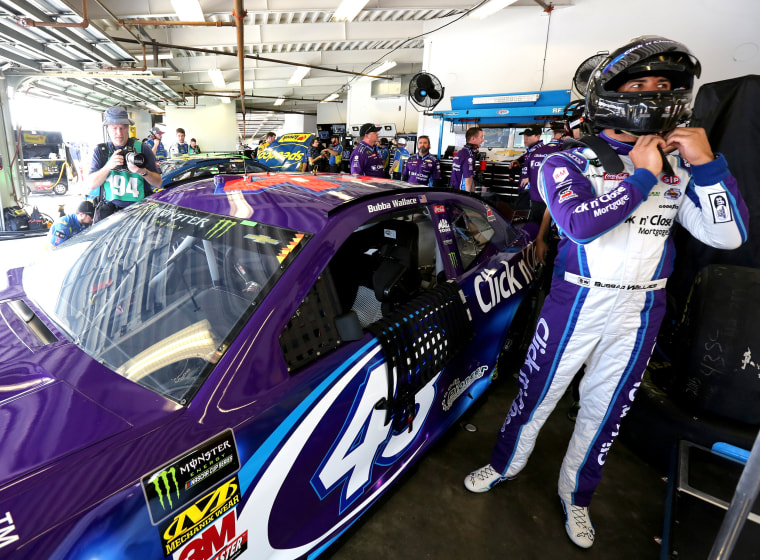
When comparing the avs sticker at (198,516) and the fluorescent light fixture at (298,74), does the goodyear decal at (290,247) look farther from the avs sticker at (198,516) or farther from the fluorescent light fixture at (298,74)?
the fluorescent light fixture at (298,74)

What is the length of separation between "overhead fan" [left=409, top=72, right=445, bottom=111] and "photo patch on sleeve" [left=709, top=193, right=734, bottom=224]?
20.8ft

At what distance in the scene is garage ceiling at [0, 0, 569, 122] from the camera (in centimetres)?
595

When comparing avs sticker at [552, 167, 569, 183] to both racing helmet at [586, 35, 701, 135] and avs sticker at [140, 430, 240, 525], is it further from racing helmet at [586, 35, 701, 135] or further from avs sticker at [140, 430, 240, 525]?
avs sticker at [140, 430, 240, 525]

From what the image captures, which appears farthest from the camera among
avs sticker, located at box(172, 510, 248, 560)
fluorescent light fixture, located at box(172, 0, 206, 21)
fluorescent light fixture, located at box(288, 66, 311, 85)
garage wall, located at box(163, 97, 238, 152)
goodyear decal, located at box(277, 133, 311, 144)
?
garage wall, located at box(163, 97, 238, 152)

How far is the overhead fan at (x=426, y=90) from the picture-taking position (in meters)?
7.00

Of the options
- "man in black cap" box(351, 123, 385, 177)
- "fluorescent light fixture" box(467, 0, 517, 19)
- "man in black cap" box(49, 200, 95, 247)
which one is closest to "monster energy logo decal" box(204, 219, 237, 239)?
"man in black cap" box(49, 200, 95, 247)

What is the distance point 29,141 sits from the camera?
11.2 meters

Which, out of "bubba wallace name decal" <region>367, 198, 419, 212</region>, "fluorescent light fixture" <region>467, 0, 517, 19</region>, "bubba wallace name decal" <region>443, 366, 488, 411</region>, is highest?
"fluorescent light fixture" <region>467, 0, 517, 19</region>

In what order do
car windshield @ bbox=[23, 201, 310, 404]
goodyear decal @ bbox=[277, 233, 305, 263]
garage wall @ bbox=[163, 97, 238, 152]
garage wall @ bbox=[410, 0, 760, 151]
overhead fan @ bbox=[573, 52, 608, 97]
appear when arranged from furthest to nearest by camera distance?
garage wall @ bbox=[163, 97, 238, 152] → garage wall @ bbox=[410, 0, 760, 151] → overhead fan @ bbox=[573, 52, 608, 97] → goodyear decal @ bbox=[277, 233, 305, 263] → car windshield @ bbox=[23, 201, 310, 404]

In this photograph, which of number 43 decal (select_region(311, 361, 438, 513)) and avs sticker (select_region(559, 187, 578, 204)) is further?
avs sticker (select_region(559, 187, 578, 204))

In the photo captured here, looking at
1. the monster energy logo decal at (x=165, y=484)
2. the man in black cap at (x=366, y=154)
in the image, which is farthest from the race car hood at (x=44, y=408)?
the man in black cap at (x=366, y=154)

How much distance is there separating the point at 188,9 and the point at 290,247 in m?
6.74

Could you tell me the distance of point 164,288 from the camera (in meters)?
1.43

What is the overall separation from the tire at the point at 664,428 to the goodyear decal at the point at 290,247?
73.4 inches
